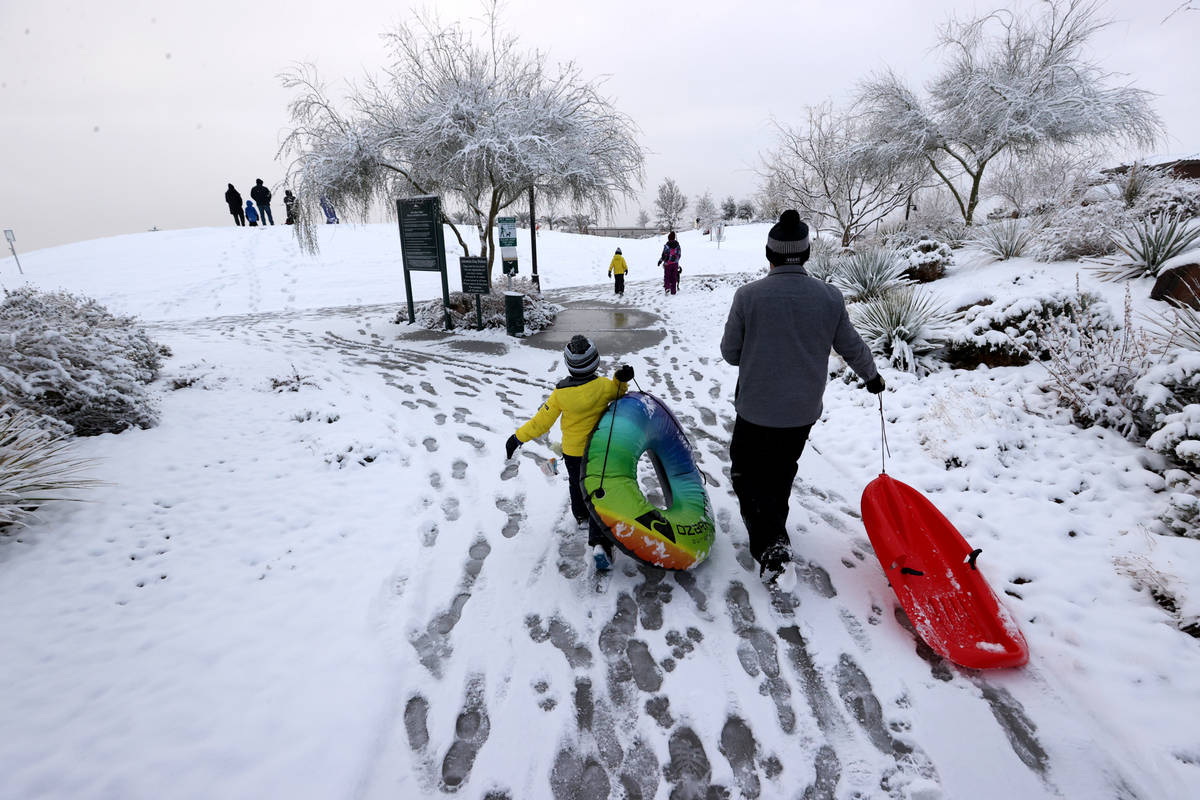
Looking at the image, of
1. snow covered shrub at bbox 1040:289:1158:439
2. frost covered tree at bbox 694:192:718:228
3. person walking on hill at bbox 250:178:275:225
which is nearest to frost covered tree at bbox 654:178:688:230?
frost covered tree at bbox 694:192:718:228

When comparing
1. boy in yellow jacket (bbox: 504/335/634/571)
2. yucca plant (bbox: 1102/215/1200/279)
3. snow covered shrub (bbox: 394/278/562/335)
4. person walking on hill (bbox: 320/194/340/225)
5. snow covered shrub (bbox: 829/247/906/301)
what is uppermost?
person walking on hill (bbox: 320/194/340/225)

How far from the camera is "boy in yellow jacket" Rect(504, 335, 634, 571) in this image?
2996mm

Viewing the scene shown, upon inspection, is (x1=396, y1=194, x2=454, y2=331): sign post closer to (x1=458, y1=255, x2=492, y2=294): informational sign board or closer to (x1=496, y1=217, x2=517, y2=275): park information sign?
(x1=458, y1=255, x2=492, y2=294): informational sign board

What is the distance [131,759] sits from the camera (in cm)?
201

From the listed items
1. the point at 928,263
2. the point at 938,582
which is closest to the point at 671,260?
the point at 928,263

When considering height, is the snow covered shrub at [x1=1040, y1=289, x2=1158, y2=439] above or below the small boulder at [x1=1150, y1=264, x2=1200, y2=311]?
below

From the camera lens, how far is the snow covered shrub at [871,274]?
7.72 metres

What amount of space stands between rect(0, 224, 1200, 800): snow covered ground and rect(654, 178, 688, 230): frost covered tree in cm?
5885

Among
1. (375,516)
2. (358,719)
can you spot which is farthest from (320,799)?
(375,516)

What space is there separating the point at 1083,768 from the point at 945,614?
0.69 m

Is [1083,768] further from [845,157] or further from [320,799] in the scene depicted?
[845,157]

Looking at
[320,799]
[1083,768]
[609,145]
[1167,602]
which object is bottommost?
[320,799]

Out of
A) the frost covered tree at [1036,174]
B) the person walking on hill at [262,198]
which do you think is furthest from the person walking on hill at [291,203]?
the person walking on hill at [262,198]

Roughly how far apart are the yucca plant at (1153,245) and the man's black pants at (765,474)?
16.1ft
